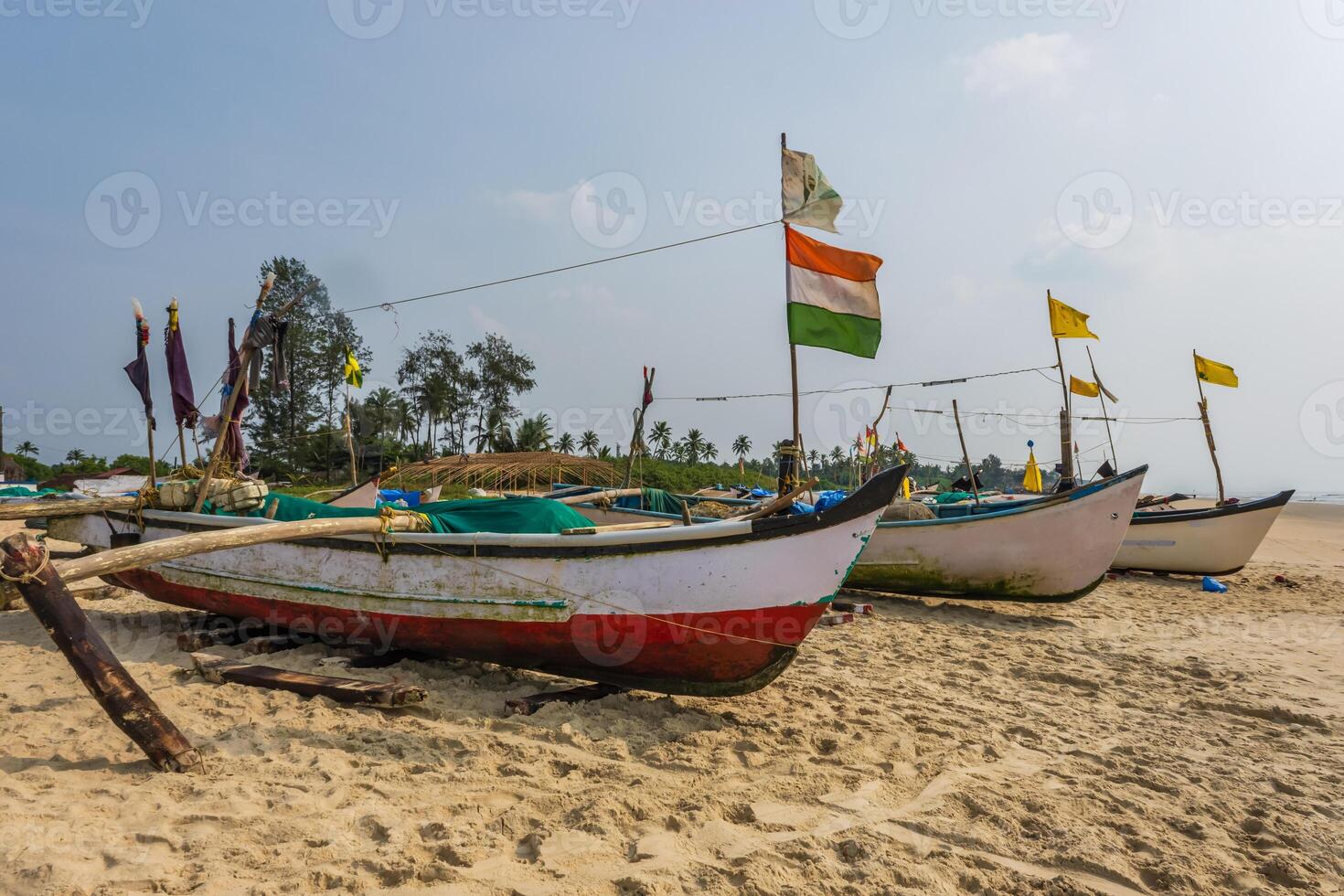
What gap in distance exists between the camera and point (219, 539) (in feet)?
13.5

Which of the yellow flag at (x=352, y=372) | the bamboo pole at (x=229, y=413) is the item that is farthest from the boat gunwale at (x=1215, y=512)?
the yellow flag at (x=352, y=372)

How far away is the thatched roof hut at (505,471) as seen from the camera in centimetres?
2327

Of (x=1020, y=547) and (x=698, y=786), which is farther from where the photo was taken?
(x=1020, y=547)

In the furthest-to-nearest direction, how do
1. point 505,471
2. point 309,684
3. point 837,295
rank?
1. point 505,471
2. point 837,295
3. point 309,684

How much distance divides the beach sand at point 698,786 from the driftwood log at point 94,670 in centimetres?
15

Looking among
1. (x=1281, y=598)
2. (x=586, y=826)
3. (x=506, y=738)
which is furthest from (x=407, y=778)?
(x=1281, y=598)

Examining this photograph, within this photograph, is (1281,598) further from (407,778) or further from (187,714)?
(187,714)

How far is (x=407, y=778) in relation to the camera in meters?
3.35

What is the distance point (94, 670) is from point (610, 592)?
2697 millimetres

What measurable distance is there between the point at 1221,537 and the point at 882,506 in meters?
11.1

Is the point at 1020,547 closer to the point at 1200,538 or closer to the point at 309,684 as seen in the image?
the point at 1200,538

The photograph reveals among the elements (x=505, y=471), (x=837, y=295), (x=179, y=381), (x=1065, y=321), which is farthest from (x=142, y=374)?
(x=505, y=471)

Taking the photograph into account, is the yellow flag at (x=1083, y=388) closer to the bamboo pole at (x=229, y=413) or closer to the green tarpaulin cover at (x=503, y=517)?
the green tarpaulin cover at (x=503, y=517)

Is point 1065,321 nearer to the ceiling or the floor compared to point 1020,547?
nearer to the ceiling
